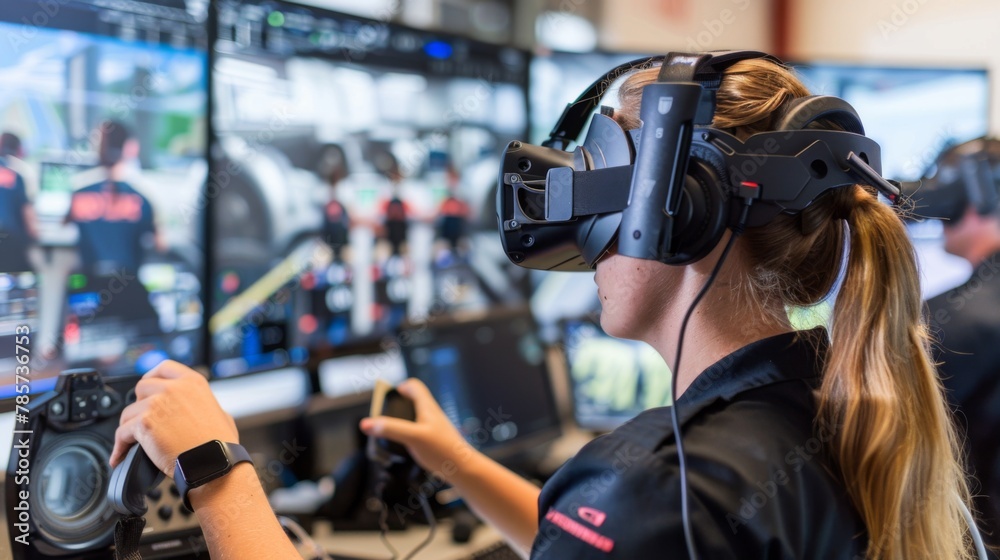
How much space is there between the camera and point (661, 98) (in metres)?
0.75

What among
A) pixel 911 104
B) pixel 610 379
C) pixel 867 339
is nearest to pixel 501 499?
pixel 867 339

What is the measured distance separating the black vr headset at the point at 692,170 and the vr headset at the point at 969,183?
110 cm

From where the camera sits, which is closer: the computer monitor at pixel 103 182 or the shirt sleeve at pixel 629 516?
the shirt sleeve at pixel 629 516

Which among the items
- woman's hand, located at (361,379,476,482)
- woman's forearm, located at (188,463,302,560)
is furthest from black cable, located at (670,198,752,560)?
woman's hand, located at (361,379,476,482)

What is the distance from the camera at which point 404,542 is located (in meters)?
1.50

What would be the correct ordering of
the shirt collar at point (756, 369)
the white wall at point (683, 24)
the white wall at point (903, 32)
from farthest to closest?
the white wall at point (683, 24)
the white wall at point (903, 32)
the shirt collar at point (756, 369)

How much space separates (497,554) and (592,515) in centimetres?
73

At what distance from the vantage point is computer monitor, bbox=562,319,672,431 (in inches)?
84.4

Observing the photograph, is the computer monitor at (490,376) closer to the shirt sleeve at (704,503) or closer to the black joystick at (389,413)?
the black joystick at (389,413)

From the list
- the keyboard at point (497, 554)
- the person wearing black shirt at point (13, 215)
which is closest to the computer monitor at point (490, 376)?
the keyboard at point (497, 554)

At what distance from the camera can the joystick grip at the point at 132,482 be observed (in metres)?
0.88

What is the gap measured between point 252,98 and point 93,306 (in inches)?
20.7

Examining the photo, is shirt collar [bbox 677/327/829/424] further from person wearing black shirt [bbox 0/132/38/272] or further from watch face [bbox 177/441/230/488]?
person wearing black shirt [bbox 0/132/38/272]

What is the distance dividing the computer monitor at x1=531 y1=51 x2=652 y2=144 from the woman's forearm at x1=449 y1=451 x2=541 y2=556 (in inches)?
49.5
